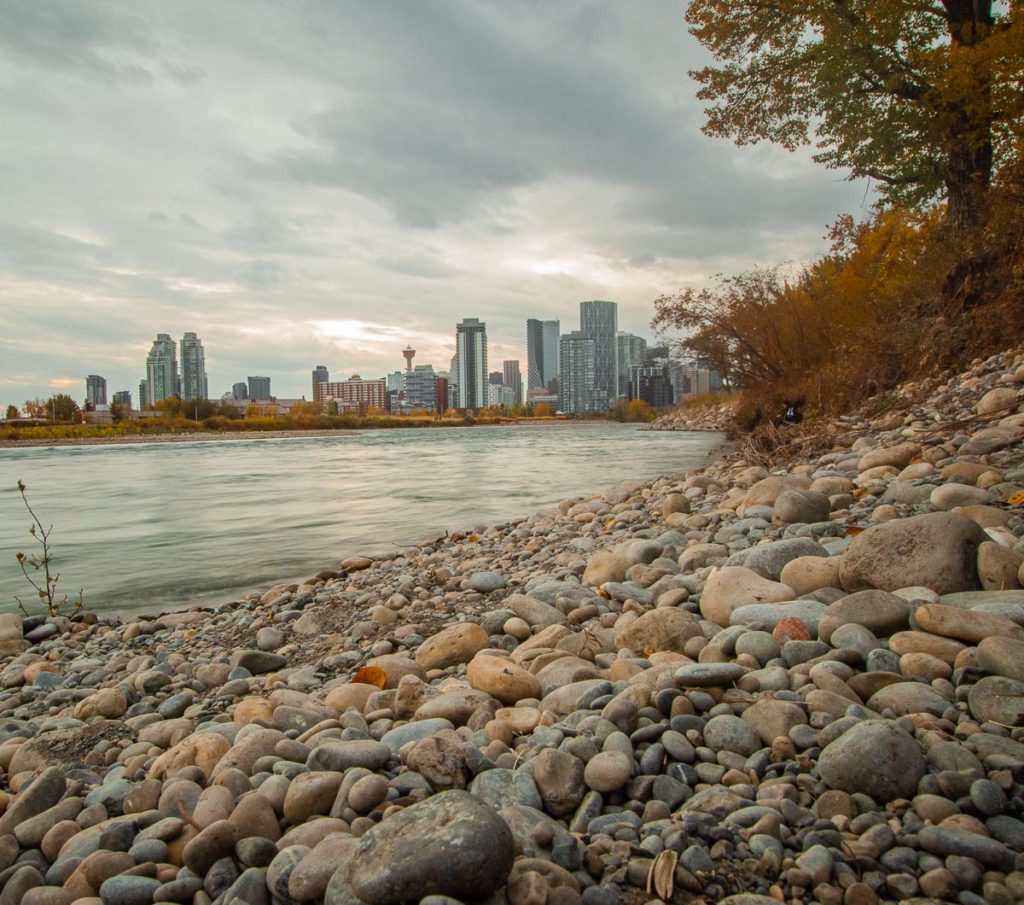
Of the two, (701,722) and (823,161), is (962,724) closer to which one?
(701,722)

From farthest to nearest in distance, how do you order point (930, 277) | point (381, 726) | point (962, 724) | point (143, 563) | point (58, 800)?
point (930, 277) < point (143, 563) < point (381, 726) < point (58, 800) < point (962, 724)

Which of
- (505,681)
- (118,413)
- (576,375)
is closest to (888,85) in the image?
(505,681)

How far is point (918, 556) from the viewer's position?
282 cm

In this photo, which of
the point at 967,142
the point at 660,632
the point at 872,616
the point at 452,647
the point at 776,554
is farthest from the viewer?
the point at 967,142

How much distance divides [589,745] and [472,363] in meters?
174

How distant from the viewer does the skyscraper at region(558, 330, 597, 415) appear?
14150 centimetres

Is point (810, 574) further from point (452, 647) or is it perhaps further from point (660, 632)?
point (452, 647)

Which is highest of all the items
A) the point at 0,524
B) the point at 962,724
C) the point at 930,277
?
the point at 930,277

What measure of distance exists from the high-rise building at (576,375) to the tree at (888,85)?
123 meters

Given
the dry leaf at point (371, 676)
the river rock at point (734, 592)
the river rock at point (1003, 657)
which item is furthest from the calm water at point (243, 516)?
the river rock at point (1003, 657)

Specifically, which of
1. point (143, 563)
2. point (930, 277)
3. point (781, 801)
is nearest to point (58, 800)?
point (781, 801)

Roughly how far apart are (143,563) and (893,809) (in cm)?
751

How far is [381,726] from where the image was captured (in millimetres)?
2367

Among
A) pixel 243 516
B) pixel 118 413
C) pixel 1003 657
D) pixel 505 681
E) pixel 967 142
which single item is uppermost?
pixel 967 142
